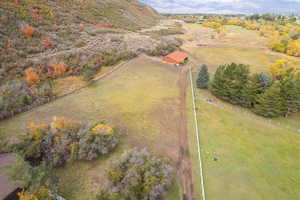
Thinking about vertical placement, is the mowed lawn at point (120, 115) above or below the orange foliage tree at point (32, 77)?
below

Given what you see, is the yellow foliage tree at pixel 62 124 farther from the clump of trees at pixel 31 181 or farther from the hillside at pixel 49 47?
the hillside at pixel 49 47

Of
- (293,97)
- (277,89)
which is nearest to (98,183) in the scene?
(277,89)

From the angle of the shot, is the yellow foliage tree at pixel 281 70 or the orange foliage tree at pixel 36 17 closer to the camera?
the yellow foliage tree at pixel 281 70

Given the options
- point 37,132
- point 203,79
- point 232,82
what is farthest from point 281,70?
point 37,132

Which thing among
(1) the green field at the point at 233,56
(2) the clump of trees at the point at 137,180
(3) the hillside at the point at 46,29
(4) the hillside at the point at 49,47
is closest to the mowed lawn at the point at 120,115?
(2) the clump of trees at the point at 137,180

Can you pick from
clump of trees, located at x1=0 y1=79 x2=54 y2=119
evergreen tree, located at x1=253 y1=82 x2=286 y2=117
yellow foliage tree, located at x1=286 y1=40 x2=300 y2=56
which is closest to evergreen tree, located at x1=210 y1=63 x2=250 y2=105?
evergreen tree, located at x1=253 y1=82 x2=286 y2=117

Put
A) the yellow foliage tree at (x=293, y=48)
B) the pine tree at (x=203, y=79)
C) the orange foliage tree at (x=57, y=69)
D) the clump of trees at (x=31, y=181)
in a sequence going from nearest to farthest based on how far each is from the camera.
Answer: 1. the clump of trees at (x=31, y=181)
2. the orange foliage tree at (x=57, y=69)
3. the pine tree at (x=203, y=79)
4. the yellow foliage tree at (x=293, y=48)

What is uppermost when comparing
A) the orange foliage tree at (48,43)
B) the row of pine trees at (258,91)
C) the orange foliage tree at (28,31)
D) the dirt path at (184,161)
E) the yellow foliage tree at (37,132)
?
the orange foliage tree at (28,31)

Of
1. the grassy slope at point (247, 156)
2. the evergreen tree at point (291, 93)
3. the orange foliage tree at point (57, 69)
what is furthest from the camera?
the orange foliage tree at point (57, 69)
